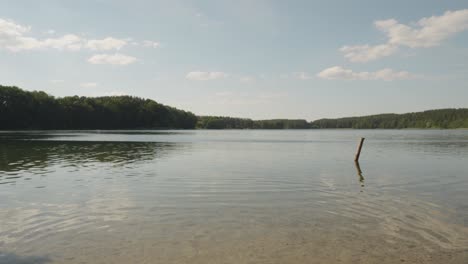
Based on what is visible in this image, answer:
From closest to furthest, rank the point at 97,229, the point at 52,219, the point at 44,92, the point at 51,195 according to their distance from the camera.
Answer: the point at 97,229
the point at 52,219
the point at 51,195
the point at 44,92

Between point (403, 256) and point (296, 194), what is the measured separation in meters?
8.80

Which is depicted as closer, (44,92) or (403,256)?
(403,256)

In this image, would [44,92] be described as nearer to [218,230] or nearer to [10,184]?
[10,184]

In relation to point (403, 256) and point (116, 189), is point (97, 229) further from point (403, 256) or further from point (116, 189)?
point (403, 256)

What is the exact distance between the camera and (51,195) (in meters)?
17.0

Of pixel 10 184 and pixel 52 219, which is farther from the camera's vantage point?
pixel 10 184

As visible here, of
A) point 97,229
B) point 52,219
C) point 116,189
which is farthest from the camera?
point 116,189

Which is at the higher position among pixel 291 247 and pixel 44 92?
pixel 44 92

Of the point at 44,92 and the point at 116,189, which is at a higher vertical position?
the point at 44,92

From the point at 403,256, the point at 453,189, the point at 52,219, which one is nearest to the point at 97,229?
the point at 52,219

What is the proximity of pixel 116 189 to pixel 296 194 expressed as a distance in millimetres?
9200

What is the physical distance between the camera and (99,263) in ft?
27.9

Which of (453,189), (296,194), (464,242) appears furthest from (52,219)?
(453,189)

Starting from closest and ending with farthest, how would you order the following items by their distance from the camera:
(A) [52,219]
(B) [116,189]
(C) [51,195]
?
(A) [52,219], (C) [51,195], (B) [116,189]
